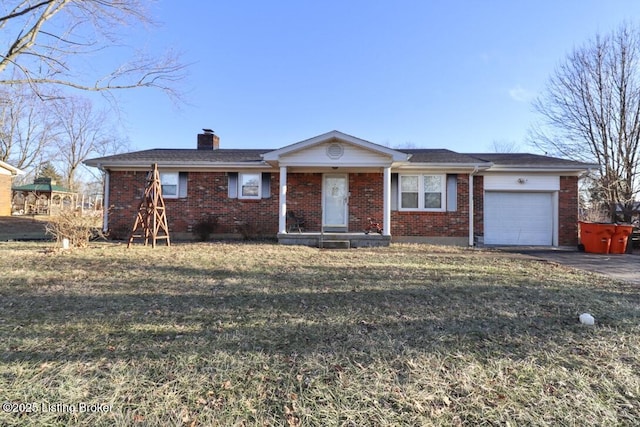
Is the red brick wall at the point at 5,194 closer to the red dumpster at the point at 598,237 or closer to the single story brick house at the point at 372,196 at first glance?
the single story brick house at the point at 372,196

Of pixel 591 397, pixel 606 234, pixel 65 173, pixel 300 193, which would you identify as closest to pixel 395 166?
pixel 300 193

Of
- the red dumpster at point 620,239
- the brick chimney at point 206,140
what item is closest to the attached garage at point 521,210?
the red dumpster at point 620,239

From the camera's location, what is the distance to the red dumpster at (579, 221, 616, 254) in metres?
10.6

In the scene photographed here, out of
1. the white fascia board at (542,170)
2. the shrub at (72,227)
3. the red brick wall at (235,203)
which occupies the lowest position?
the shrub at (72,227)

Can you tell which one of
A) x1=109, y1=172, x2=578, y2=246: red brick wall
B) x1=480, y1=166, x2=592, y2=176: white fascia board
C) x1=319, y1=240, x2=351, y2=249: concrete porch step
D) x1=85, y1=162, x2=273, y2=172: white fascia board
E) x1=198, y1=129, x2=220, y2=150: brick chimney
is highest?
x1=198, y1=129, x2=220, y2=150: brick chimney

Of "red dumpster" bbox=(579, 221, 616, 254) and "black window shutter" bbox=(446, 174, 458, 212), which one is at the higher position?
"black window shutter" bbox=(446, 174, 458, 212)

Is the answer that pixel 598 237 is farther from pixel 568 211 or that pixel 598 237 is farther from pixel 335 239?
pixel 335 239

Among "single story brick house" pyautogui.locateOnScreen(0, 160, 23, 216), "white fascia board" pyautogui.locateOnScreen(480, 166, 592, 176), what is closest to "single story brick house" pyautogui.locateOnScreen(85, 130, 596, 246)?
"white fascia board" pyautogui.locateOnScreen(480, 166, 592, 176)

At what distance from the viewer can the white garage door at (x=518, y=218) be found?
11.9 m

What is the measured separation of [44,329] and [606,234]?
14408 mm

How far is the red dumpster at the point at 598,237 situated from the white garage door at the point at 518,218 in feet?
3.53

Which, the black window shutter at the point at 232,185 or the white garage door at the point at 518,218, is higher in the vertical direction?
the black window shutter at the point at 232,185

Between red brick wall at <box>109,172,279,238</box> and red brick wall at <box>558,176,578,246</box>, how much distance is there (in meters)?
10.6

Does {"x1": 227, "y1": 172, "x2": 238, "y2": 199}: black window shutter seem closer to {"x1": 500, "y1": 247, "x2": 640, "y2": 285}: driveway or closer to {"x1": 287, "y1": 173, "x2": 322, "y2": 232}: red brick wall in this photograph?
{"x1": 287, "y1": 173, "x2": 322, "y2": 232}: red brick wall
